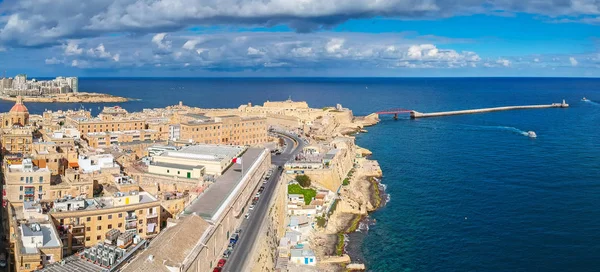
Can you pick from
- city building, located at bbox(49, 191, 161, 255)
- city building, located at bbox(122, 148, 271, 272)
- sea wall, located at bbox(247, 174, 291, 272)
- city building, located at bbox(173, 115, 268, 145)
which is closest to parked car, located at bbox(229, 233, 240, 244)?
city building, located at bbox(122, 148, 271, 272)

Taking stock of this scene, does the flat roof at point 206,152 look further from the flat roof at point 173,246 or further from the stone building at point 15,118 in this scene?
the stone building at point 15,118

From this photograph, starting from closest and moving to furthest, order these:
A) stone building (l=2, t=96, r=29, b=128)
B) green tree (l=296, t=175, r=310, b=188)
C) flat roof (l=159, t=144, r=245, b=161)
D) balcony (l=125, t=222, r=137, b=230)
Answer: balcony (l=125, t=222, r=137, b=230) < flat roof (l=159, t=144, r=245, b=161) < green tree (l=296, t=175, r=310, b=188) < stone building (l=2, t=96, r=29, b=128)

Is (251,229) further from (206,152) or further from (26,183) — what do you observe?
(206,152)

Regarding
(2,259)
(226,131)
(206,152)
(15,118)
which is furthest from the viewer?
(226,131)

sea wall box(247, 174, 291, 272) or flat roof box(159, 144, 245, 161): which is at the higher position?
flat roof box(159, 144, 245, 161)

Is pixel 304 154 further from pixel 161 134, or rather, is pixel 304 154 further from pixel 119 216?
pixel 119 216

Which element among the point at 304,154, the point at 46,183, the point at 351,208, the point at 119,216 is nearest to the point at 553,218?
the point at 351,208

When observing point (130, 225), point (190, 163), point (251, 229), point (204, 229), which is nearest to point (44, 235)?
point (130, 225)

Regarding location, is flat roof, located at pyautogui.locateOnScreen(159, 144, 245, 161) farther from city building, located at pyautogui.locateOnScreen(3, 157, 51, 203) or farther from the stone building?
the stone building

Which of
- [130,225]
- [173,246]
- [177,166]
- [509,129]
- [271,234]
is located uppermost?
[509,129]
